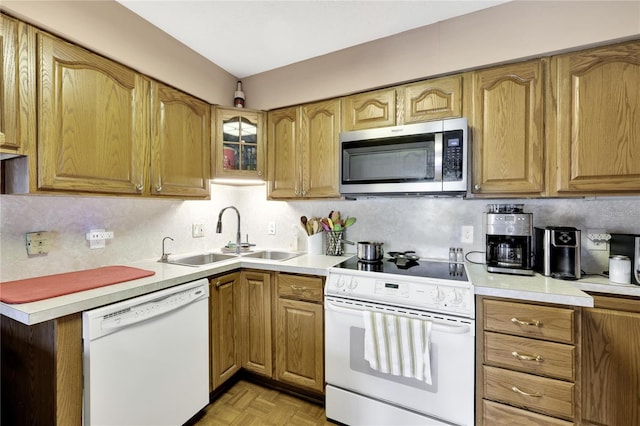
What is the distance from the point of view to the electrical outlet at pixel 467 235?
191cm

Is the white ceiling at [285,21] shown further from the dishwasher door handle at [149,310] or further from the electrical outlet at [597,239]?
the dishwasher door handle at [149,310]

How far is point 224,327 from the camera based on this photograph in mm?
1864

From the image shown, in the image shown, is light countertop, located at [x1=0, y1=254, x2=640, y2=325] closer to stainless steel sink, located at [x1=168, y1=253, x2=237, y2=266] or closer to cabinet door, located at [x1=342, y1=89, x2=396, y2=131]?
stainless steel sink, located at [x1=168, y1=253, x2=237, y2=266]

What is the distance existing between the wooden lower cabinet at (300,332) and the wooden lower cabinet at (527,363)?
87 centimetres

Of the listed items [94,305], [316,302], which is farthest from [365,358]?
[94,305]

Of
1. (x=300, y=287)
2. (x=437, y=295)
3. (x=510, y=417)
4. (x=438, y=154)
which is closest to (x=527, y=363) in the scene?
(x=510, y=417)

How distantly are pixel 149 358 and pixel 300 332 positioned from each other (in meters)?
0.83

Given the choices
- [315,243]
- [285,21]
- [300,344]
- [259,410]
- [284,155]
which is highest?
[285,21]

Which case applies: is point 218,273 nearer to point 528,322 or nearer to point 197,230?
point 197,230

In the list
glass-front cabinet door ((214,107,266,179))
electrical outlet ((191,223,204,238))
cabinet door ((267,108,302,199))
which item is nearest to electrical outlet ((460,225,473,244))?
cabinet door ((267,108,302,199))

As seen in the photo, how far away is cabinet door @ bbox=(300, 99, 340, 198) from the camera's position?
80.0 inches

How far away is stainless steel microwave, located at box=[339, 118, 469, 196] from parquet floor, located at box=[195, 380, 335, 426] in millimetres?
1416

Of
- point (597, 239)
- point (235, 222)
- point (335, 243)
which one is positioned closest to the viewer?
point (597, 239)

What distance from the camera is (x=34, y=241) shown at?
144 centimetres
